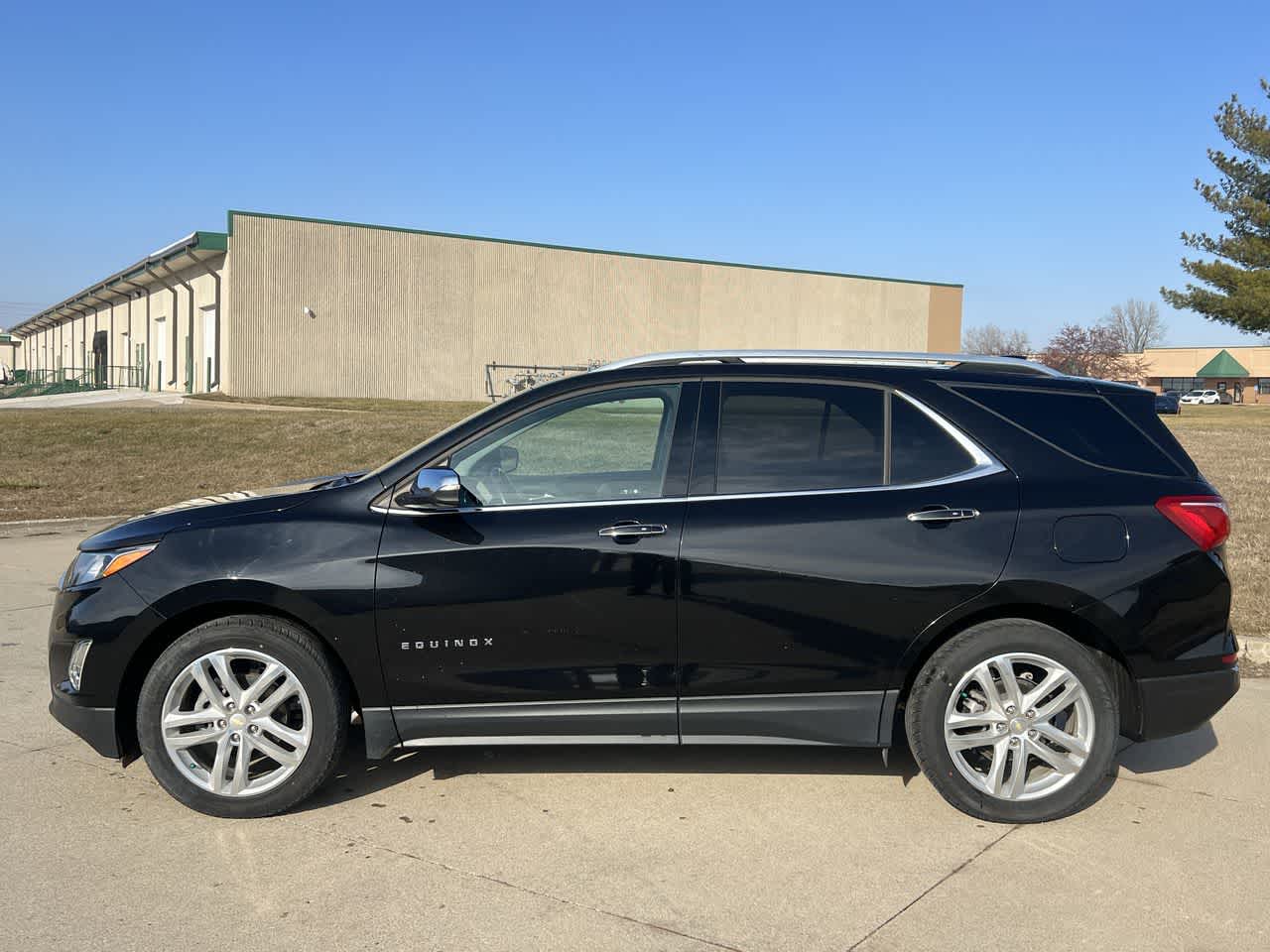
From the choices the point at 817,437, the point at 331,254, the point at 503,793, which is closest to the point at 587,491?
the point at 817,437

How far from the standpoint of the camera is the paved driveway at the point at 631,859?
11.0 ft

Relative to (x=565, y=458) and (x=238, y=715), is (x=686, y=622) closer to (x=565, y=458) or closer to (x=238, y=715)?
(x=565, y=458)

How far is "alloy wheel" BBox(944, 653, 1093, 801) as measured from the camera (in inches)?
164

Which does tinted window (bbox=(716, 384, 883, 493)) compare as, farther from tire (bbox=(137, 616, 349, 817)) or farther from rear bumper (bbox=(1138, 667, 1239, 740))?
tire (bbox=(137, 616, 349, 817))

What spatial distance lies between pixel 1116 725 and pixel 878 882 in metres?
1.22

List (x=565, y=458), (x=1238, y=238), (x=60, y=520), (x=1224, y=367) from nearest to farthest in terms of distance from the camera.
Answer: (x=565, y=458) < (x=60, y=520) < (x=1238, y=238) < (x=1224, y=367)

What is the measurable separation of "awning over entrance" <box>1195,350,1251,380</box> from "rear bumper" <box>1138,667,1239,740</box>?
107000 millimetres

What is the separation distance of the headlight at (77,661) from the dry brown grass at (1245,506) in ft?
19.3

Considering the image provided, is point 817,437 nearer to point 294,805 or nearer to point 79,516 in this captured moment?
point 294,805

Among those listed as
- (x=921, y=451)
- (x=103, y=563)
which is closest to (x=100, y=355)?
(x=103, y=563)

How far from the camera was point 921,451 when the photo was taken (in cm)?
435

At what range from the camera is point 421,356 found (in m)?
43.8

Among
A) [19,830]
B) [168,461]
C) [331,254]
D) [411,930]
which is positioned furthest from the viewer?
[331,254]

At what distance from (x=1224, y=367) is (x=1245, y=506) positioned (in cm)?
9828
